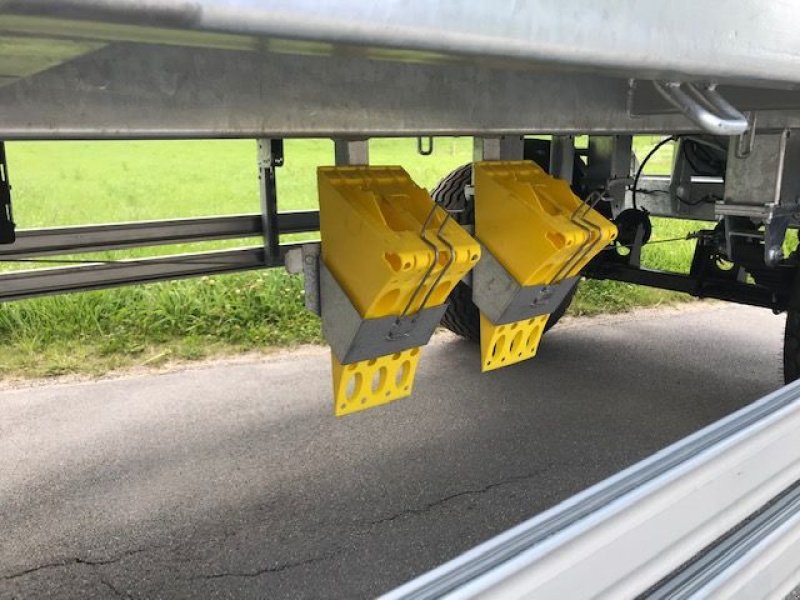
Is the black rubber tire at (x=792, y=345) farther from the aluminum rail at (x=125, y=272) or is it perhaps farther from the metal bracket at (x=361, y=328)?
the aluminum rail at (x=125, y=272)

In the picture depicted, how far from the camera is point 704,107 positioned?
1.27m

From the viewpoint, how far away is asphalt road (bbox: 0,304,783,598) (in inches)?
82.8

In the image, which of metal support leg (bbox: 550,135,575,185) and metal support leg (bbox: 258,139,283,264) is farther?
metal support leg (bbox: 550,135,575,185)

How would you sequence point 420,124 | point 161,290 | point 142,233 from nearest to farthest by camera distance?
1. point 420,124
2. point 142,233
3. point 161,290

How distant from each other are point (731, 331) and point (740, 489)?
3.71m

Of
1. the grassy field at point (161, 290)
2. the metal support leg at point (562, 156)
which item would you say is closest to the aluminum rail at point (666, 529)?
the metal support leg at point (562, 156)

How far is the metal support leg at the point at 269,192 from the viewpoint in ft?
7.69

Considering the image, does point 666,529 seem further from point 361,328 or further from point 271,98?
point 271,98

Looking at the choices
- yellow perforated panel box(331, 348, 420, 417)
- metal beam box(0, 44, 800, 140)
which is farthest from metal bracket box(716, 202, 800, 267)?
yellow perforated panel box(331, 348, 420, 417)

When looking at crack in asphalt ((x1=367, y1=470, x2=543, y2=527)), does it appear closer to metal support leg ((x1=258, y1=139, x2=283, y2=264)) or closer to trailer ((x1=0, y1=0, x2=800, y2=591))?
trailer ((x1=0, y1=0, x2=800, y2=591))

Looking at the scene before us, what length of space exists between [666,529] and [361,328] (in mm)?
879

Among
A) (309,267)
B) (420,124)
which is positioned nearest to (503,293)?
(309,267)

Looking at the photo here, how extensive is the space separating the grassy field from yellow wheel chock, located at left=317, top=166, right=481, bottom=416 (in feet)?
7.78

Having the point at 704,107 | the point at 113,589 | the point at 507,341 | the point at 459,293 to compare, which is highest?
the point at 704,107
